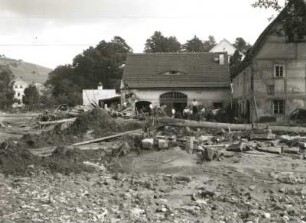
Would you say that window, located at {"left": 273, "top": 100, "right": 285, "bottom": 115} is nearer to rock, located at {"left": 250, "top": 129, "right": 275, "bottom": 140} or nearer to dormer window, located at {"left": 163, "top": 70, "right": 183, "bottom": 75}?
rock, located at {"left": 250, "top": 129, "right": 275, "bottom": 140}

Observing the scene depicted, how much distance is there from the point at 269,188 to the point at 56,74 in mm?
87142

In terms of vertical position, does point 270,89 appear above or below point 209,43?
below

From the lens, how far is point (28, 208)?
10336 mm

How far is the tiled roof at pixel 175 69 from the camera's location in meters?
44.8

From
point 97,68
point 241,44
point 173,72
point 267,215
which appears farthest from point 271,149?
point 241,44

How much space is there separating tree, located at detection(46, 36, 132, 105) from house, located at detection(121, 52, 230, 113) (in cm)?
3617

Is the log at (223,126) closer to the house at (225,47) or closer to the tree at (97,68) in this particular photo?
the house at (225,47)

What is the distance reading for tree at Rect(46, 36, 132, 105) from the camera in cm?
8531

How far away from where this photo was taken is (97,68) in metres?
86.9

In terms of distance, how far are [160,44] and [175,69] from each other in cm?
4574

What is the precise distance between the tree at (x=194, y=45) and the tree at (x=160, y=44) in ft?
7.19

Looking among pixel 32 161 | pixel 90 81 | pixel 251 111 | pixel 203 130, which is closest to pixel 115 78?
pixel 90 81

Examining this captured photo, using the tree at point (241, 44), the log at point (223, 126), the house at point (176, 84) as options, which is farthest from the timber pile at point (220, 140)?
the tree at point (241, 44)

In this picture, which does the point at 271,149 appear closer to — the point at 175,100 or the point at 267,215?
the point at 267,215
